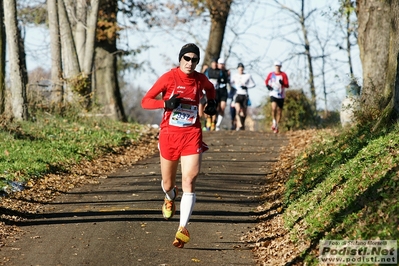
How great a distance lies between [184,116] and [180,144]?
34 centimetres

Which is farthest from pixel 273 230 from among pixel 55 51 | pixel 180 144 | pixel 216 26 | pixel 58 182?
pixel 216 26

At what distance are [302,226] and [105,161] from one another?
28.6 feet

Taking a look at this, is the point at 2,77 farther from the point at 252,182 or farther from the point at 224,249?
the point at 224,249

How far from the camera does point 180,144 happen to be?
9461 mm

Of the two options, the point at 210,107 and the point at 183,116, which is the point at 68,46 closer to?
the point at 210,107

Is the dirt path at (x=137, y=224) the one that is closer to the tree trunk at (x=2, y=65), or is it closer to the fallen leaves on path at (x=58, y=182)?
the fallen leaves on path at (x=58, y=182)

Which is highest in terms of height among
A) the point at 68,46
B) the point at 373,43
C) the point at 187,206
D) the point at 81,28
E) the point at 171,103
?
the point at 81,28

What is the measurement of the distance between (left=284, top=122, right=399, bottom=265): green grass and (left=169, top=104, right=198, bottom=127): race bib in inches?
69.1

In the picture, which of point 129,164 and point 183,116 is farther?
point 129,164

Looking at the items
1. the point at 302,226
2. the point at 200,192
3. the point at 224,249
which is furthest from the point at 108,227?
the point at 200,192

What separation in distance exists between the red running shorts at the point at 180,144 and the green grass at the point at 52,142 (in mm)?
4271

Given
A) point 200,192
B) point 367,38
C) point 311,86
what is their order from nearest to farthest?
point 200,192 < point 367,38 < point 311,86

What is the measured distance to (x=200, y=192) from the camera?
13273mm

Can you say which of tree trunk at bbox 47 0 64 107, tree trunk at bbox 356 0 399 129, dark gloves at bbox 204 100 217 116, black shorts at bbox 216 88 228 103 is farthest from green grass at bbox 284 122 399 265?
tree trunk at bbox 47 0 64 107
